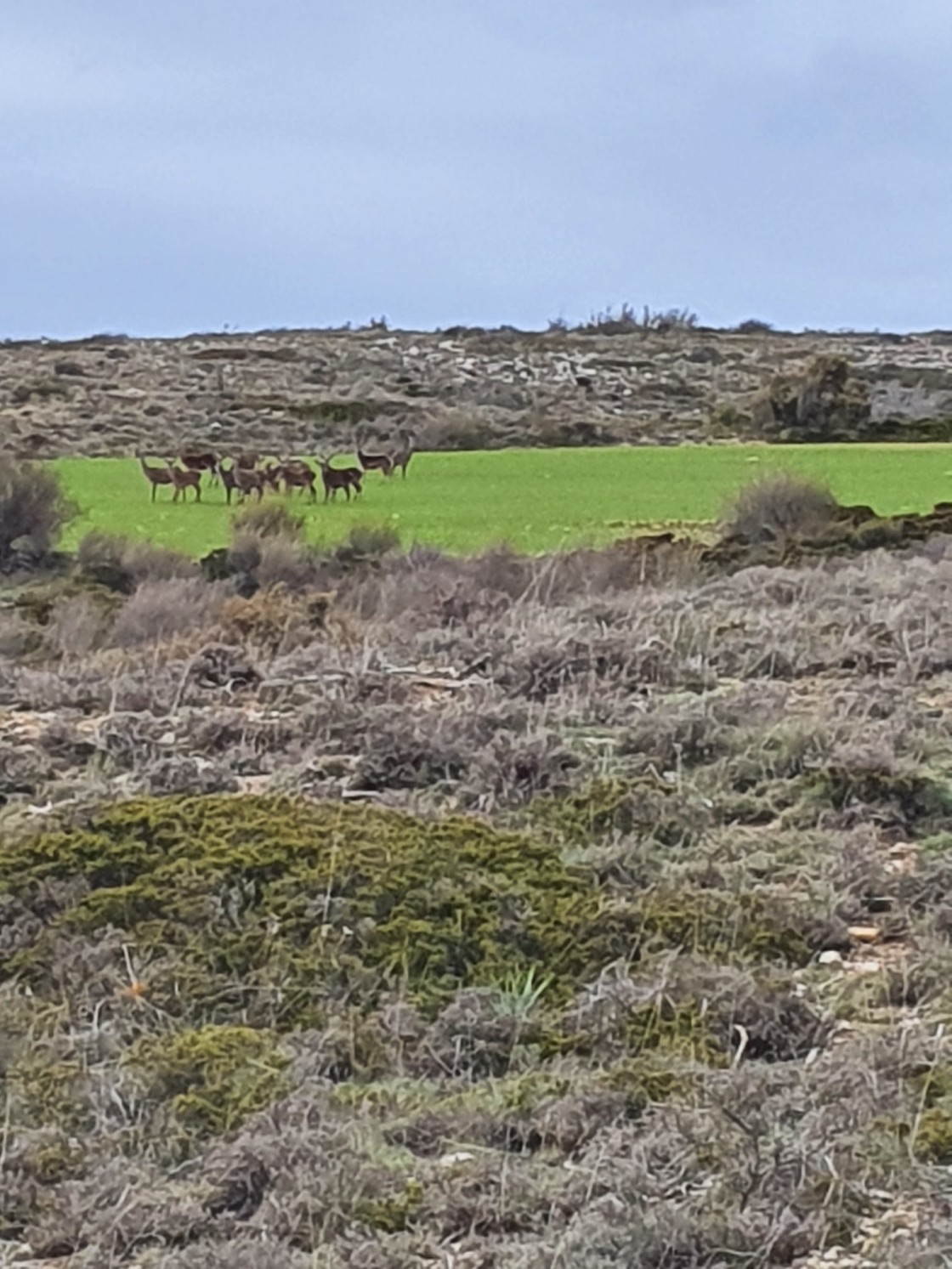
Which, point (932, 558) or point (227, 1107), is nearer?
point (227, 1107)

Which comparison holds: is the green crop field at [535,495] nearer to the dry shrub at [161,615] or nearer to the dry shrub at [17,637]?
the dry shrub at [161,615]

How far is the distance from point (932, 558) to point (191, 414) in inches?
1512

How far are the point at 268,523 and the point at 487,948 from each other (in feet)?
52.2

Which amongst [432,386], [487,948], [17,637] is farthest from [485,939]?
[432,386]

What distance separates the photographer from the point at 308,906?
731 centimetres

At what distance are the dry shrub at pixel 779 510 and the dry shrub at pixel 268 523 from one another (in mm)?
5066

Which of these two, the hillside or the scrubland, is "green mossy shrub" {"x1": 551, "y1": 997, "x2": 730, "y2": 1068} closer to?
the scrubland

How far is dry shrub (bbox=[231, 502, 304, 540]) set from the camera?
21.9 m

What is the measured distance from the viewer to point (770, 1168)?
5.02 meters

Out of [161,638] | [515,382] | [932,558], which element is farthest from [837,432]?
[161,638]

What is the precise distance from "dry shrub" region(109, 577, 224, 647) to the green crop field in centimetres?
420

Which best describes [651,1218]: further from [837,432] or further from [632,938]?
[837,432]

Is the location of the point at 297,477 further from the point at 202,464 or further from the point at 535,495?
the point at 535,495

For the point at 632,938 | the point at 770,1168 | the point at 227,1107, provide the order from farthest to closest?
1. the point at 632,938
2. the point at 227,1107
3. the point at 770,1168
